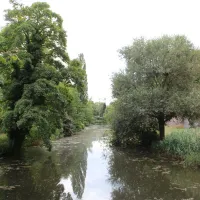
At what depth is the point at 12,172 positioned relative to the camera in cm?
1119

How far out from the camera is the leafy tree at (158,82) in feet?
51.5

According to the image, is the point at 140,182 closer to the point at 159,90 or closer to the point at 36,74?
the point at 159,90

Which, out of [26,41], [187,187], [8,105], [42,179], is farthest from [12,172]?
[26,41]

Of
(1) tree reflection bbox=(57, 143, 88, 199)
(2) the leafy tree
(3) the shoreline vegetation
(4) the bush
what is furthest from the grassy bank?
(4) the bush

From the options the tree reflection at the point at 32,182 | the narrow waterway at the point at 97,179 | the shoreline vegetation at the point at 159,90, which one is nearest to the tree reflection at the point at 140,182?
the narrow waterway at the point at 97,179

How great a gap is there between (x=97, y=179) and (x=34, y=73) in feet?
25.6

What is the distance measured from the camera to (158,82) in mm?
17656

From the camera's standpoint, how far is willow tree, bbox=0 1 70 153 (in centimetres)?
1392

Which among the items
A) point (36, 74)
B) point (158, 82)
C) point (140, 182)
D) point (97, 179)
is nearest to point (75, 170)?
point (97, 179)

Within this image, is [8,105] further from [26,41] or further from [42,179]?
[42,179]

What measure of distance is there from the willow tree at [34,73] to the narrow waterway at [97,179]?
Result: 217 centimetres

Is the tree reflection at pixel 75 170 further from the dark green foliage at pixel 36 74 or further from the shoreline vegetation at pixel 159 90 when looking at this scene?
the shoreline vegetation at pixel 159 90

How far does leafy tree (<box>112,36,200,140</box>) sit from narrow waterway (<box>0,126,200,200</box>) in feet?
10.9

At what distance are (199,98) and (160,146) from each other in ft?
13.5
